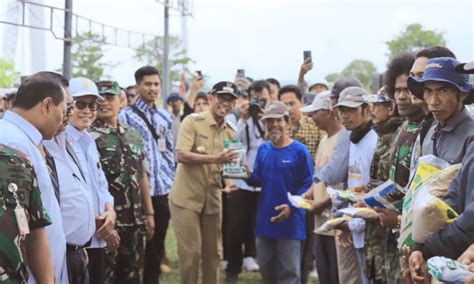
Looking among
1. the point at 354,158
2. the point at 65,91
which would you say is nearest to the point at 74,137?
the point at 65,91

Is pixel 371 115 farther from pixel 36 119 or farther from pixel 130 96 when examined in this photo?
pixel 130 96

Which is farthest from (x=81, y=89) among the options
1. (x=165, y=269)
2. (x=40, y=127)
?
(x=165, y=269)

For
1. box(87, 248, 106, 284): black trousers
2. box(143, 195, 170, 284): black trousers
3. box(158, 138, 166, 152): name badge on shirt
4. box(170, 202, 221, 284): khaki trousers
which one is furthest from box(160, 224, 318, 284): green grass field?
box(87, 248, 106, 284): black trousers

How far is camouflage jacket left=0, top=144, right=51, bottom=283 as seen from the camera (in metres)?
2.83

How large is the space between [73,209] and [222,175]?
9.03 ft

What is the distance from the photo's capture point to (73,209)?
429 centimetres

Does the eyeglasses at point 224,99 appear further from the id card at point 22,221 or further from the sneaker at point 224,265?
the id card at point 22,221

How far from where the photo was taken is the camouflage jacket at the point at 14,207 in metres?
2.83

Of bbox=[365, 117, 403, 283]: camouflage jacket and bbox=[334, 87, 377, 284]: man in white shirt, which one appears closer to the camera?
bbox=[365, 117, 403, 283]: camouflage jacket

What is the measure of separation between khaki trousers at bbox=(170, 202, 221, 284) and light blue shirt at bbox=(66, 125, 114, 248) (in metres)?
1.82

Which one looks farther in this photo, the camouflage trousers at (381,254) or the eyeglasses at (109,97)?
the eyeglasses at (109,97)

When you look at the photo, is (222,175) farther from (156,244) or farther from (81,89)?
(81,89)

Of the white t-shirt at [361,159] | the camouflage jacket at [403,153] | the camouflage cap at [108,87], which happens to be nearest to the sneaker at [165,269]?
the camouflage cap at [108,87]

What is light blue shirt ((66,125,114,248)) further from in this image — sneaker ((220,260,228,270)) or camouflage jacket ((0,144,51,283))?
sneaker ((220,260,228,270))
